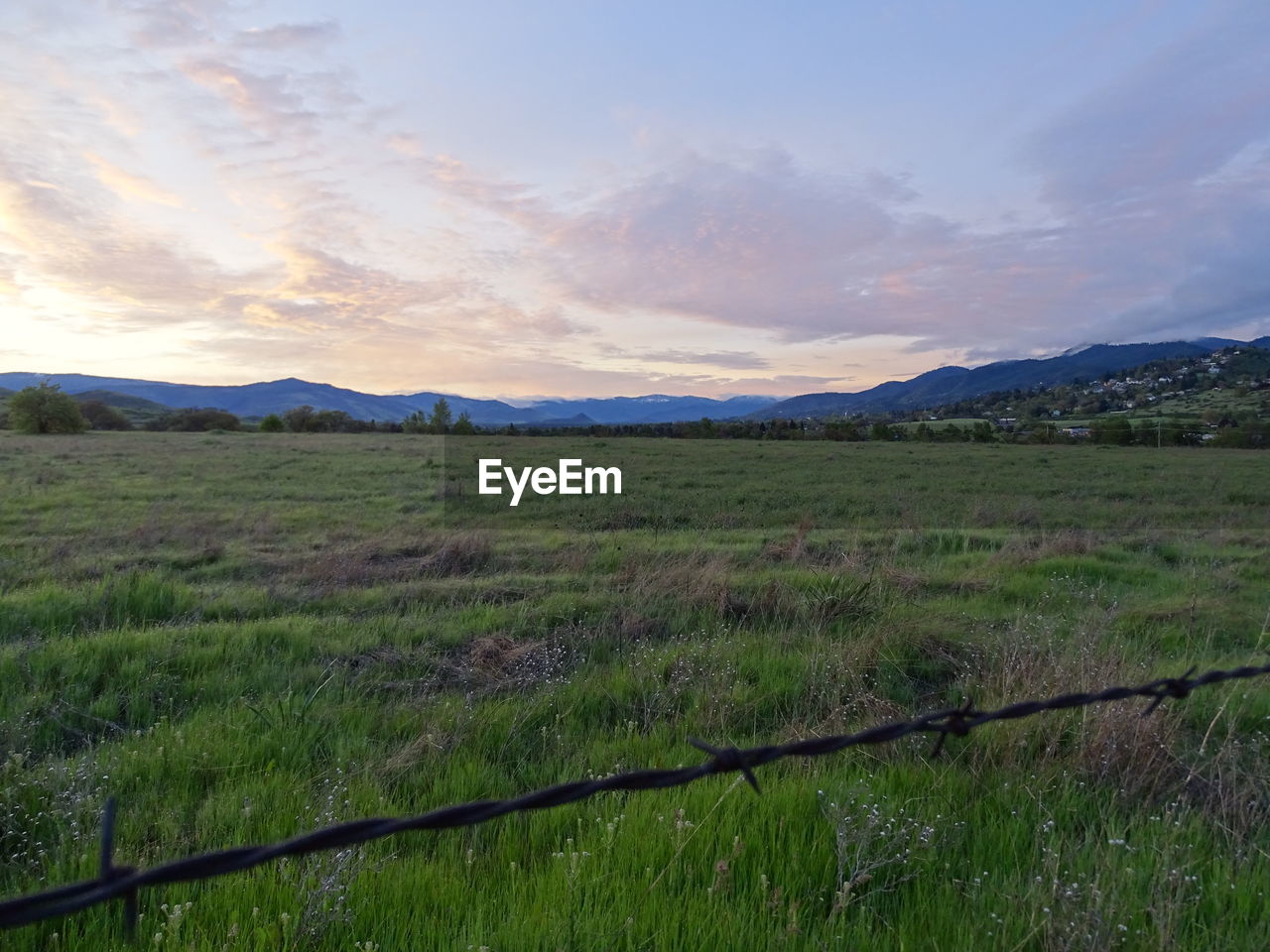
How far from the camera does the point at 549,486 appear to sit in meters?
21.3

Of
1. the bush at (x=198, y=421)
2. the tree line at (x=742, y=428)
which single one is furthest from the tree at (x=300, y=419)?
the bush at (x=198, y=421)

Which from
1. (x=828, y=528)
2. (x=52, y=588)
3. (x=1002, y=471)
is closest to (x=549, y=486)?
(x=828, y=528)

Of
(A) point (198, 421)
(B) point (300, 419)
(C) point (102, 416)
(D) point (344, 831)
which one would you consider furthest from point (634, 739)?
(C) point (102, 416)

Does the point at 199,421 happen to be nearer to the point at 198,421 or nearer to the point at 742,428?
the point at 198,421

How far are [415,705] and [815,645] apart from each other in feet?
11.3

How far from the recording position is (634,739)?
4.10 m

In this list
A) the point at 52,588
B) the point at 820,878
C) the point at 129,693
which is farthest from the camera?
the point at 52,588

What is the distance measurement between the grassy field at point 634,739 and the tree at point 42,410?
6036cm

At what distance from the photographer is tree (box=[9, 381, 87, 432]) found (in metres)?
54.3

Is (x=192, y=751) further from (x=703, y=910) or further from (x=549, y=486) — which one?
(x=549, y=486)

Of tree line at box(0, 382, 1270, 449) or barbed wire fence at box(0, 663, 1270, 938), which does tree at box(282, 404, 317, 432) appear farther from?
barbed wire fence at box(0, 663, 1270, 938)

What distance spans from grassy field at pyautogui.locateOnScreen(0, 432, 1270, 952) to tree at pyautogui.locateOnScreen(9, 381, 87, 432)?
2377 inches

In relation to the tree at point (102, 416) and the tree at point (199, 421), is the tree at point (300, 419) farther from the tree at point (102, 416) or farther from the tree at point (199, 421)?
the tree at point (102, 416)

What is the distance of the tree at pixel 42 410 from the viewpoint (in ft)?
178
